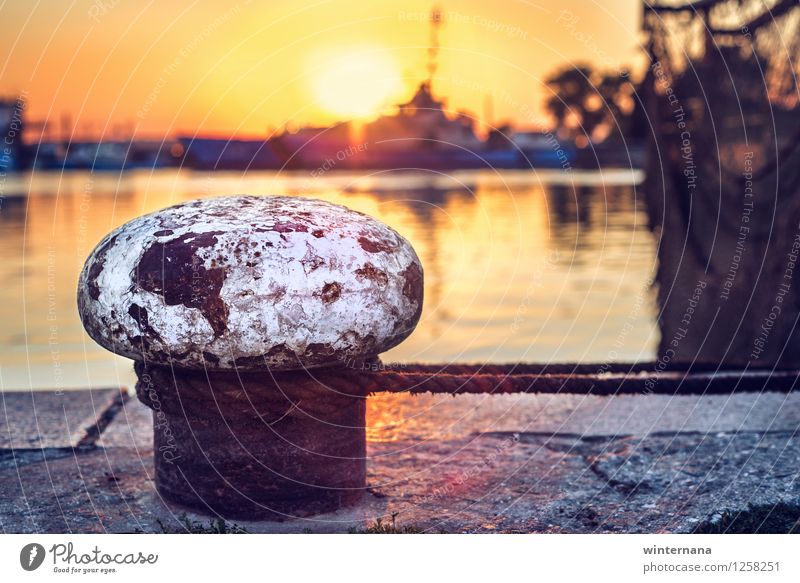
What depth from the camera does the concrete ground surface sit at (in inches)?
124

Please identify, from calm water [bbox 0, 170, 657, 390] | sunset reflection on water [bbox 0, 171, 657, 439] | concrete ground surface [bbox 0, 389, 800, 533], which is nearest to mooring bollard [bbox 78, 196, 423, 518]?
concrete ground surface [bbox 0, 389, 800, 533]

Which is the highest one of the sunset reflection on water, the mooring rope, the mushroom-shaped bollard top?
the mushroom-shaped bollard top

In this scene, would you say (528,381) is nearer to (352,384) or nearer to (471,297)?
(352,384)

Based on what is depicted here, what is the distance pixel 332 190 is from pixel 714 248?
37.3 meters

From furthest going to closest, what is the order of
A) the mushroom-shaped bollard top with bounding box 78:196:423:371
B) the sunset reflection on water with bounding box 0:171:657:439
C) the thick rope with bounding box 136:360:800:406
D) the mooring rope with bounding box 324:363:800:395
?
the sunset reflection on water with bounding box 0:171:657:439
the mooring rope with bounding box 324:363:800:395
the thick rope with bounding box 136:360:800:406
the mushroom-shaped bollard top with bounding box 78:196:423:371

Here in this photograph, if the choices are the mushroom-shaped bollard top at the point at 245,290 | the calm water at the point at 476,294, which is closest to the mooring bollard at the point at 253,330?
the mushroom-shaped bollard top at the point at 245,290

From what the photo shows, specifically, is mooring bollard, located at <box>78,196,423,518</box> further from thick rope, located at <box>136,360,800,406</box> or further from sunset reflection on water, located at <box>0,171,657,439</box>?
sunset reflection on water, located at <box>0,171,657,439</box>

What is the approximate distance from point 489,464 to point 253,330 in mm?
1304

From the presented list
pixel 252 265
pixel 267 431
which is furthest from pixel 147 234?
pixel 267 431

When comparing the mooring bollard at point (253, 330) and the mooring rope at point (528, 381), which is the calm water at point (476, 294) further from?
the mooring bollard at point (253, 330)

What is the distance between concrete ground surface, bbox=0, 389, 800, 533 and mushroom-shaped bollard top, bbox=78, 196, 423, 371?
60 cm

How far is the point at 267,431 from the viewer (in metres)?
3.03

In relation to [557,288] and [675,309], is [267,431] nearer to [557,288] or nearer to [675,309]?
[675,309]

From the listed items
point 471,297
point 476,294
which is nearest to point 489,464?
point 471,297
